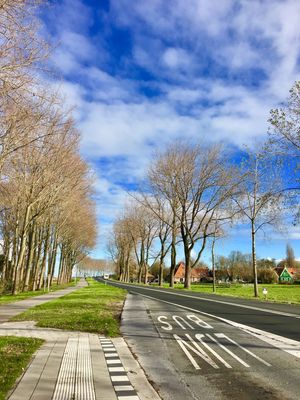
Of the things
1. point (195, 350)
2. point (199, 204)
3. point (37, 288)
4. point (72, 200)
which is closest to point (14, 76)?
point (195, 350)

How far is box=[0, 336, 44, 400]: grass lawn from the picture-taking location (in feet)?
18.1

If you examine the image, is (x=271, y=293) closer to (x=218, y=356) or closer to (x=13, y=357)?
(x=218, y=356)

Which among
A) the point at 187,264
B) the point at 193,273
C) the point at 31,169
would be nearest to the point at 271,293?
the point at 187,264

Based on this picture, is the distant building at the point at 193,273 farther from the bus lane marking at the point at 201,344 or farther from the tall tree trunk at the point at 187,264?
the bus lane marking at the point at 201,344

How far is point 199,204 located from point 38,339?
35666mm

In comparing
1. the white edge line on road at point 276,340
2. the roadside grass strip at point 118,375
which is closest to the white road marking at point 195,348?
the roadside grass strip at point 118,375

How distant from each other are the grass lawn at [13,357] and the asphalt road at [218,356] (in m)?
2.00

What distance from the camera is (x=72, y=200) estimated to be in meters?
32.0

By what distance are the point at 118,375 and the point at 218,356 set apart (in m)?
2.33

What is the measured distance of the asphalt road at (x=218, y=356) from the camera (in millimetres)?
5633

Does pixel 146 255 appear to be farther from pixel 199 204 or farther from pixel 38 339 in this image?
pixel 38 339

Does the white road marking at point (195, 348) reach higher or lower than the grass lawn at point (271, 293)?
lower

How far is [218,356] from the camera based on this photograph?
25.4ft

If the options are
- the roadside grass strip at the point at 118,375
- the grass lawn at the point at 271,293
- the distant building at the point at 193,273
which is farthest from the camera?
the distant building at the point at 193,273
